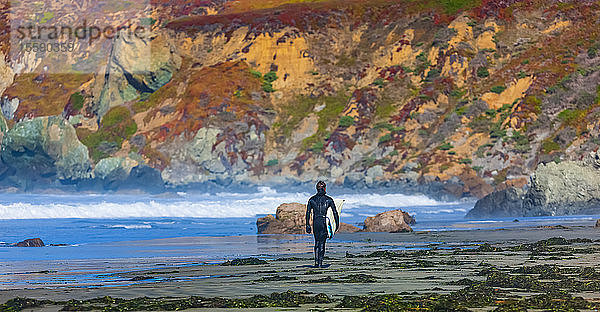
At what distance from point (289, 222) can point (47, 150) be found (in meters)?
72.2

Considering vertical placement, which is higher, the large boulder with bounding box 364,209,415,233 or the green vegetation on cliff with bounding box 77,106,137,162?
the green vegetation on cliff with bounding box 77,106,137,162

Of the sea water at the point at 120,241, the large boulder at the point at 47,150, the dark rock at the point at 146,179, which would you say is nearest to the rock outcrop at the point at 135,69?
the large boulder at the point at 47,150

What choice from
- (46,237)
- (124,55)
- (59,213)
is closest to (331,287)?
(46,237)

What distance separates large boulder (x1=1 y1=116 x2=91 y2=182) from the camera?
3898 inches

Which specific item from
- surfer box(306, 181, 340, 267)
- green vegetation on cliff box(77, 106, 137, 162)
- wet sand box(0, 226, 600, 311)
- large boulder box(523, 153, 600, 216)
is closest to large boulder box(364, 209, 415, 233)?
wet sand box(0, 226, 600, 311)

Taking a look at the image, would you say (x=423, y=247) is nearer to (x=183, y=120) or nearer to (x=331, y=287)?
(x=331, y=287)

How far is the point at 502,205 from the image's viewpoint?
158ft

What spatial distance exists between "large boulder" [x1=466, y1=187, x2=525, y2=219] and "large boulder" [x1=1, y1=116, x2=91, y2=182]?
197 feet

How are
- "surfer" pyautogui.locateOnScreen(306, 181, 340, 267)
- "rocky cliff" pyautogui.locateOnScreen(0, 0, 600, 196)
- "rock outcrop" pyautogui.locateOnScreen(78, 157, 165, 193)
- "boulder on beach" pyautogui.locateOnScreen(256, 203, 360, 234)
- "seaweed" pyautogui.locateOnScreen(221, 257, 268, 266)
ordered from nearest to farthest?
"surfer" pyautogui.locateOnScreen(306, 181, 340, 267), "seaweed" pyautogui.locateOnScreen(221, 257, 268, 266), "boulder on beach" pyautogui.locateOnScreen(256, 203, 360, 234), "rocky cliff" pyautogui.locateOnScreen(0, 0, 600, 196), "rock outcrop" pyautogui.locateOnScreen(78, 157, 165, 193)

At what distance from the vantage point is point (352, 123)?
97438 mm

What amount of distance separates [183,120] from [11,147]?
66.3 feet

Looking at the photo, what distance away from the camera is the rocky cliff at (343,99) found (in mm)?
85312

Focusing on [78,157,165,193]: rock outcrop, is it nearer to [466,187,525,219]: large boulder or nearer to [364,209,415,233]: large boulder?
[466,187,525,219]: large boulder

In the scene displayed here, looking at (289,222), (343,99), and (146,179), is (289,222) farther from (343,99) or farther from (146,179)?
(343,99)
